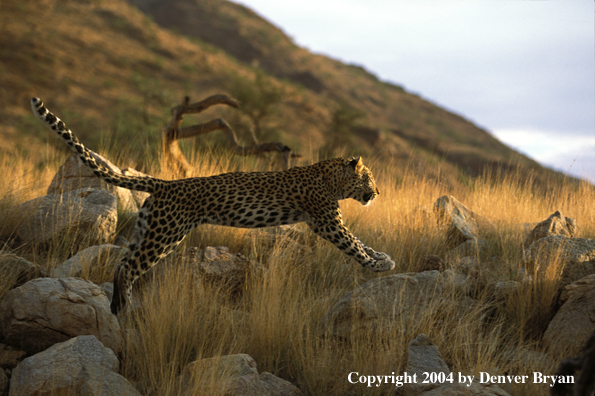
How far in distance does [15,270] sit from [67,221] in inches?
51.1

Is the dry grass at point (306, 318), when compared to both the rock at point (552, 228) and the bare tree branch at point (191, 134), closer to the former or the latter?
the rock at point (552, 228)

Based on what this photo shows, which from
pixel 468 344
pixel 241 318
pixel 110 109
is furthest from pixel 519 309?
pixel 110 109

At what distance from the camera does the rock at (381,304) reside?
229 inches

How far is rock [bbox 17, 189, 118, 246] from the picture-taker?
24.6 ft

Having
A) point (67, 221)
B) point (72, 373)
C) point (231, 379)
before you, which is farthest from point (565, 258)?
point (67, 221)

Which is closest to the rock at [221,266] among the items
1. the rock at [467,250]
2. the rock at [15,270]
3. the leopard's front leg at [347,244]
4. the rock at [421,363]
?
the leopard's front leg at [347,244]

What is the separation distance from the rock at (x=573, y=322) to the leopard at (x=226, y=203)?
6.88ft

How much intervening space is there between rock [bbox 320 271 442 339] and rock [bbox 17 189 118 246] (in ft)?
12.5

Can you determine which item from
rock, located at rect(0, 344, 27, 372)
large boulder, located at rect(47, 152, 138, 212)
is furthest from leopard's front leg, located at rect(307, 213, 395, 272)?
large boulder, located at rect(47, 152, 138, 212)

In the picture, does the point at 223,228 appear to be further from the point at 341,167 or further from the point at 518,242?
the point at 518,242

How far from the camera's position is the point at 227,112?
3169 centimetres

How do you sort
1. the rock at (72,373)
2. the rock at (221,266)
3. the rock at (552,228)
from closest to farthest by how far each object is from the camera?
1. the rock at (72,373)
2. the rock at (221,266)
3. the rock at (552,228)

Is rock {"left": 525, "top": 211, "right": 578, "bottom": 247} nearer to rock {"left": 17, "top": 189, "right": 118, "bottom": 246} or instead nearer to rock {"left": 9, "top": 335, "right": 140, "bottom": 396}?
rock {"left": 9, "top": 335, "right": 140, "bottom": 396}

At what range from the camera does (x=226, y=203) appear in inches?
246
